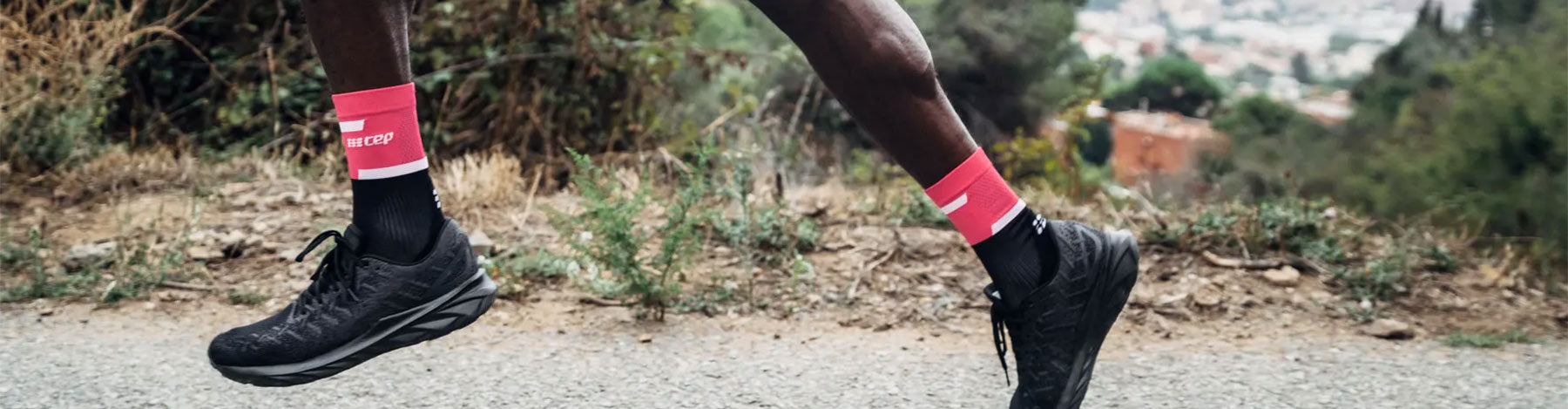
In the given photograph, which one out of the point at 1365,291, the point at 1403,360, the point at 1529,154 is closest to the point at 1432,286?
the point at 1365,291

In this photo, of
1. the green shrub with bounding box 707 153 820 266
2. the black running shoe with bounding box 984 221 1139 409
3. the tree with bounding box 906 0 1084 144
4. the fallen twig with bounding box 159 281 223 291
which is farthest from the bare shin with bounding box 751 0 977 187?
the tree with bounding box 906 0 1084 144

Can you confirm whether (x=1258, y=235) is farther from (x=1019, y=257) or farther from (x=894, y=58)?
(x=894, y=58)

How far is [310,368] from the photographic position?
1982 mm

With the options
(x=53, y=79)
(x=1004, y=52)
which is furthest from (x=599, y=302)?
(x=1004, y=52)

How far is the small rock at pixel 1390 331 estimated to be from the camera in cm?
335

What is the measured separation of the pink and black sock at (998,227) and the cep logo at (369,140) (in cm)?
87

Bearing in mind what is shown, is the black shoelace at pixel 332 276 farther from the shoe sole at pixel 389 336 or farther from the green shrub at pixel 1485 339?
the green shrub at pixel 1485 339

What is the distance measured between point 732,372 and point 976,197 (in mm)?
975

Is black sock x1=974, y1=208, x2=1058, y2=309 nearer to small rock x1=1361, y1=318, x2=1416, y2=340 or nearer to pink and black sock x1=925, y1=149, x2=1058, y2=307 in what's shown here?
pink and black sock x1=925, y1=149, x2=1058, y2=307

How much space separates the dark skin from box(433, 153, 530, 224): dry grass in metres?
1.99

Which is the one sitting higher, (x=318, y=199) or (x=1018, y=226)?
(x=1018, y=226)

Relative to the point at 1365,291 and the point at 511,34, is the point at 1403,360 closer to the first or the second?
the point at 1365,291

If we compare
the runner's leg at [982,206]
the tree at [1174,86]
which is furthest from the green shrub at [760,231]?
the tree at [1174,86]

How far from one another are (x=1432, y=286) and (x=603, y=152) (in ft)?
10.3
